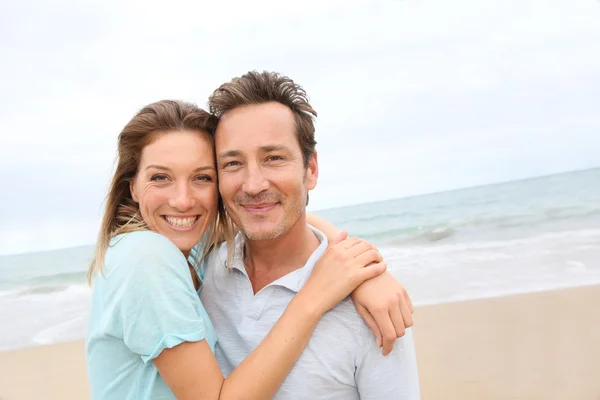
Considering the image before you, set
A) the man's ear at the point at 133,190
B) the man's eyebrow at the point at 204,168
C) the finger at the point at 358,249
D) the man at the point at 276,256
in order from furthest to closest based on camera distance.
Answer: the man's ear at the point at 133,190, the man's eyebrow at the point at 204,168, the finger at the point at 358,249, the man at the point at 276,256

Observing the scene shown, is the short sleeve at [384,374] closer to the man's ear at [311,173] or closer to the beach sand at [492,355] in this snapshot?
the man's ear at [311,173]

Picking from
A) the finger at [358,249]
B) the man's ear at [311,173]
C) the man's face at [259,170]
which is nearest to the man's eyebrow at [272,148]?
the man's face at [259,170]

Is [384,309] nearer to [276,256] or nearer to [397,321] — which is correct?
[397,321]

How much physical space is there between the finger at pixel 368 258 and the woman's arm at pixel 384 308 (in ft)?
0.27

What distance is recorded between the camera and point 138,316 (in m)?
1.96

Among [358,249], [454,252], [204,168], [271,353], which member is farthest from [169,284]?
[454,252]

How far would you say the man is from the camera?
2.16 m

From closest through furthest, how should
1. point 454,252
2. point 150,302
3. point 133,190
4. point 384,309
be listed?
point 150,302 → point 384,309 → point 133,190 → point 454,252

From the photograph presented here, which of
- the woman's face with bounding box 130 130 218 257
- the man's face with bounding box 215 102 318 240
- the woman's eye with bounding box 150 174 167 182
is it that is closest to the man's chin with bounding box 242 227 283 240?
the man's face with bounding box 215 102 318 240

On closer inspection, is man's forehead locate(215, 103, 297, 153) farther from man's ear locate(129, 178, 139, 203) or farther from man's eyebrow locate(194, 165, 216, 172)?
man's ear locate(129, 178, 139, 203)

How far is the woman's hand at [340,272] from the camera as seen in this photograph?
2.14 metres

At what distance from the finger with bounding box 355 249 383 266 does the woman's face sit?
828mm

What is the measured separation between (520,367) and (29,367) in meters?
6.88

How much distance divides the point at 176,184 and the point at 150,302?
711 millimetres
